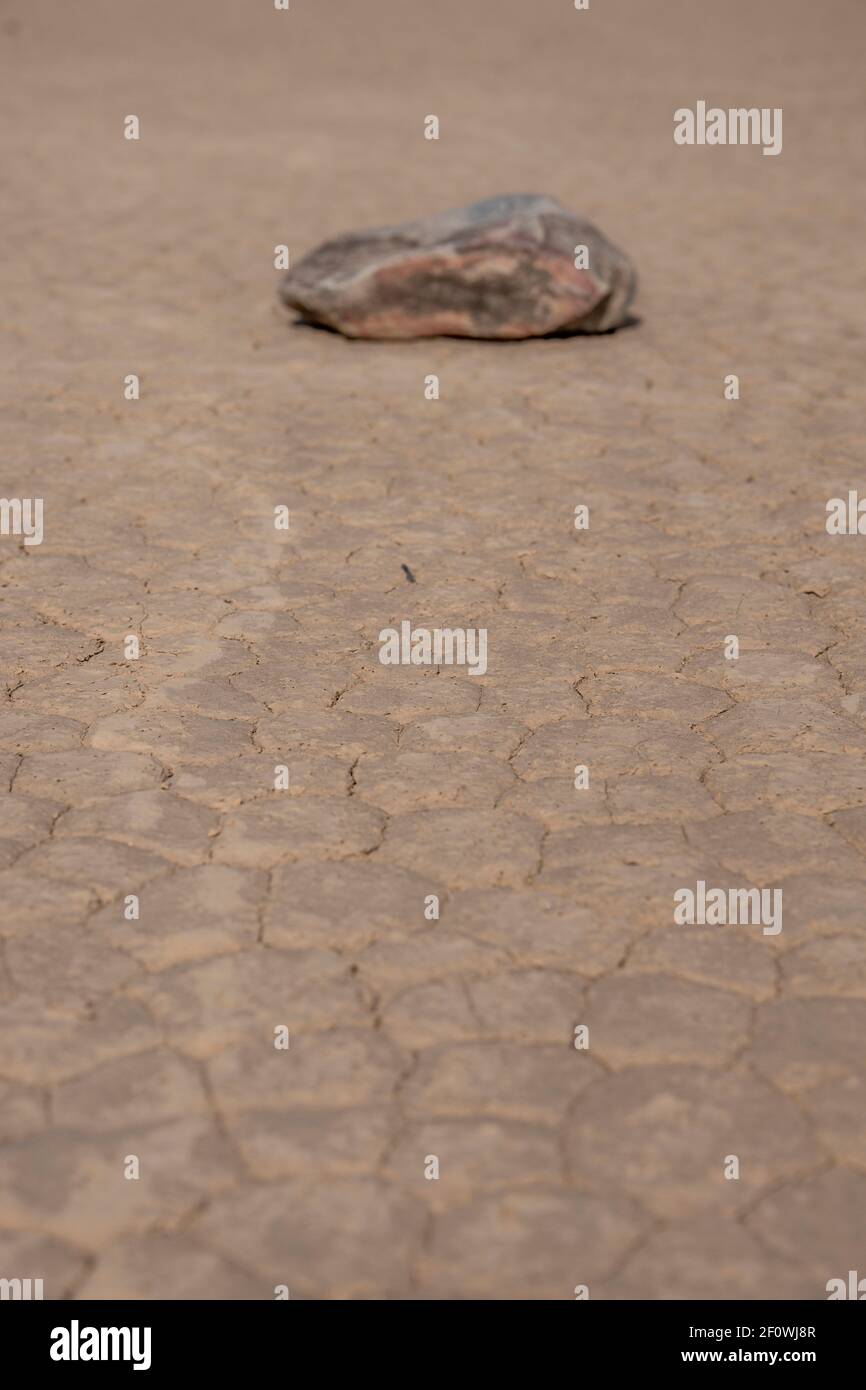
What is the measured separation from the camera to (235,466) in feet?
13.1

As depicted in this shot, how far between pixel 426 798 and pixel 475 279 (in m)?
2.86

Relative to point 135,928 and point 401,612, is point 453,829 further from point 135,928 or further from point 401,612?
point 401,612

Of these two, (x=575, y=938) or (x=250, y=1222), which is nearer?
(x=250, y=1222)

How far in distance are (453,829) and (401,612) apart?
864 mm

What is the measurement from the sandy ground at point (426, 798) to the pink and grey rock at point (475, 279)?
0.11 metres

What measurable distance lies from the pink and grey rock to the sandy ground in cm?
11

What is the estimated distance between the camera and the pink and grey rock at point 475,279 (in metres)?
4.89

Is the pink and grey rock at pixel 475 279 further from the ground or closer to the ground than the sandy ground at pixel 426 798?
further from the ground

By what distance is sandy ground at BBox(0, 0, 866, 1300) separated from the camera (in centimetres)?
173

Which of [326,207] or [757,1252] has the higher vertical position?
[326,207]

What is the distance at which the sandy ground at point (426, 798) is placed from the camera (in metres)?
1.73

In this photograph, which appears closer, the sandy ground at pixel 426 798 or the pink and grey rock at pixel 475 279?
the sandy ground at pixel 426 798
